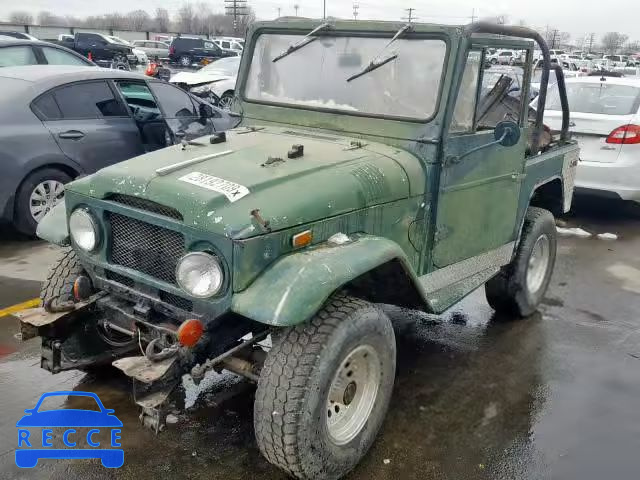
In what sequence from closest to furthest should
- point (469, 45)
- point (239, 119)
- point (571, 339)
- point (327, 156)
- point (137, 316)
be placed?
point (137, 316)
point (327, 156)
point (469, 45)
point (239, 119)
point (571, 339)

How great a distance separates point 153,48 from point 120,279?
39.3m

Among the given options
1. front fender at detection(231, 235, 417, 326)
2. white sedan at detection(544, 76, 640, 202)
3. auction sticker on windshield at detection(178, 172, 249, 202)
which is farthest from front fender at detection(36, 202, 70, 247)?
white sedan at detection(544, 76, 640, 202)

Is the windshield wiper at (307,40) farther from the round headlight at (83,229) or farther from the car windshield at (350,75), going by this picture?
the round headlight at (83,229)

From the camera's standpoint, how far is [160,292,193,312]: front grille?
304 centimetres

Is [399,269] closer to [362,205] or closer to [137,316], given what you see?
[362,205]

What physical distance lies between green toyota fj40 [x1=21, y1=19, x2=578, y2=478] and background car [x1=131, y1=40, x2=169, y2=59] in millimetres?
34117

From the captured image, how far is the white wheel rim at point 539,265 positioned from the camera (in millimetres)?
5293

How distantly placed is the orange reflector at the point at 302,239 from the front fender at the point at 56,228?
1.40m

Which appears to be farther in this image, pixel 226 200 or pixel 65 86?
pixel 65 86

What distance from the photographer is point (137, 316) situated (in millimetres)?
3211

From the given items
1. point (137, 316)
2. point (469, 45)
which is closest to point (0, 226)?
point (137, 316)

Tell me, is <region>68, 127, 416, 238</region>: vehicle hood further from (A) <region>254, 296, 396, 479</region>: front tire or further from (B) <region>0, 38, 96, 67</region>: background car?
(B) <region>0, 38, 96, 67</region>: background car

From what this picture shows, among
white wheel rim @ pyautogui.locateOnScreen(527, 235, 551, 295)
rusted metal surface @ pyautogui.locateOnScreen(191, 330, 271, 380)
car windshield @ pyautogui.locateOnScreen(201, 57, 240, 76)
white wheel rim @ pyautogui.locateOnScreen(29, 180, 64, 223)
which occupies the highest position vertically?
car windshield @ pyautogui.locateOnScreen(201, 57, 240, 76)

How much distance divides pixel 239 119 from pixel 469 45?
163 centimetres
